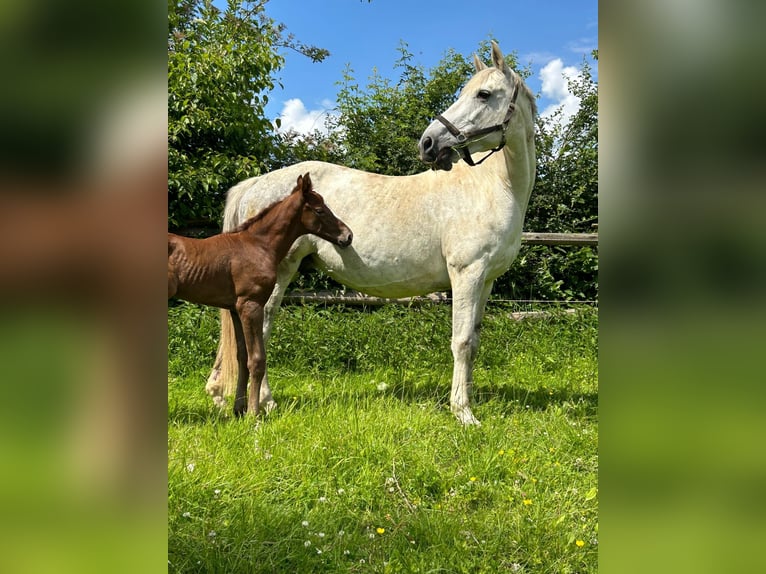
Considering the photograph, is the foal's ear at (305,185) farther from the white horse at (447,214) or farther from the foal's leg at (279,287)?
the foal's leg at (279,287)

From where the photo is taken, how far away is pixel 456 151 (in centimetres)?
357

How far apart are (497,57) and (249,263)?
2.16 m

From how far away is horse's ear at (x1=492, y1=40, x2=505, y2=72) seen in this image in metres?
3.51

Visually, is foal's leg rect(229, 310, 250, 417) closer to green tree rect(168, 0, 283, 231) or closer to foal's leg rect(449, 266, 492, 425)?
foal's leg rect(449, 266, 492, 425)

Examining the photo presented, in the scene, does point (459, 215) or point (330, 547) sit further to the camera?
point (459, 215)

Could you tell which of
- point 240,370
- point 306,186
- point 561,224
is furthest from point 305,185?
point 561,224

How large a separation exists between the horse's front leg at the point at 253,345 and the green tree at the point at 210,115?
294 centimetres

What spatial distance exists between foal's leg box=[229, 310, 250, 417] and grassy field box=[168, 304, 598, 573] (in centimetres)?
12

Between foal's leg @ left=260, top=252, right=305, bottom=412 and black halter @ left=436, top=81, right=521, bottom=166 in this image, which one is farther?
foal's leg @ left=260, top=252, right=305, bottom=412

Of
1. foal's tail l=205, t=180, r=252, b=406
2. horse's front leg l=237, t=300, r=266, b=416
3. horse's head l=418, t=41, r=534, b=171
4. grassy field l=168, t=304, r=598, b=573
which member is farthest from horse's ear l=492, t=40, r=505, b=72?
foal's tail l=205, t=180, r=252, b=406
